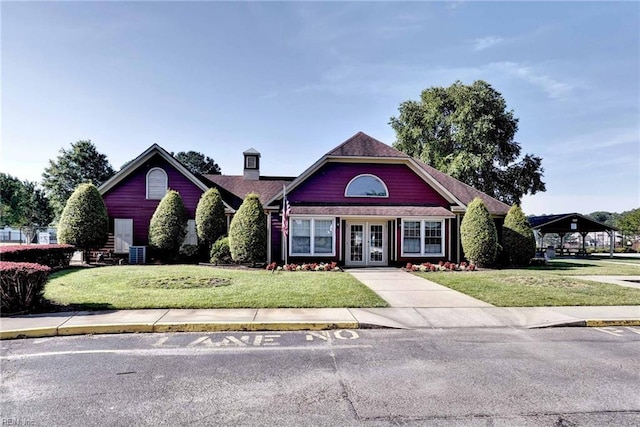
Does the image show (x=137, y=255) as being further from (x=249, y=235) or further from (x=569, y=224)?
(x=569, y=224)

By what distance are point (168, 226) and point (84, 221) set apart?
376cm

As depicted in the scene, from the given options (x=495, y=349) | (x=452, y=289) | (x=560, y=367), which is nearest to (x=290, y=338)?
(x=495, y=349)

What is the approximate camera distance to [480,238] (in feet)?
56.4

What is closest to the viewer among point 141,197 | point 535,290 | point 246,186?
point 535,290

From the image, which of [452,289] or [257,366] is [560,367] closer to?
[257,366]

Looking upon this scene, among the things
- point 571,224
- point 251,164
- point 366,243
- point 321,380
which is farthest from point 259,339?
point 571,224

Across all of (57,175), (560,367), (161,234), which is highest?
(57,175)

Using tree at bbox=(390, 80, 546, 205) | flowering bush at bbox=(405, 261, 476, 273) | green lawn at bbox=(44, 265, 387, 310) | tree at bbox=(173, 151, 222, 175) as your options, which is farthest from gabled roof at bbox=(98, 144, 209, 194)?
tree at bbox=(173, 151, 222, 175)

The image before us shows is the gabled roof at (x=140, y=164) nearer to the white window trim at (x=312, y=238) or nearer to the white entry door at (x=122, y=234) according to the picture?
the white entry door at (x=122, y=234)

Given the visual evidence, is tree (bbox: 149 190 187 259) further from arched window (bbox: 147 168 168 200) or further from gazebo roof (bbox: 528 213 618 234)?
gazebo roof (bbox: 528 213 618 234)

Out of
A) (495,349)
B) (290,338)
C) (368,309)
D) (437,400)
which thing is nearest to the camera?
(437,400)

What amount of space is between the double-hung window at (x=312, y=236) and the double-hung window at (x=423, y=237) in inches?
144

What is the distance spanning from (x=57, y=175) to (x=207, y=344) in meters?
49.8

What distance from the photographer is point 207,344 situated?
6.21 meters
